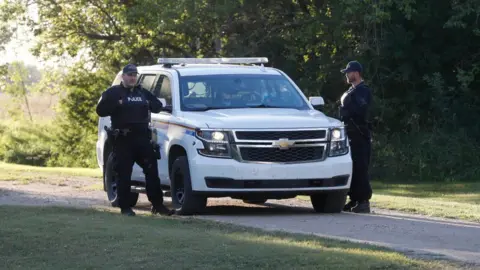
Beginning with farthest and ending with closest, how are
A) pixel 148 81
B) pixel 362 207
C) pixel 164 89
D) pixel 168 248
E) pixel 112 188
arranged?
pixel 148 81
pixel 112 188
pixel 164 89
pixel 362 207
pixel 168 248

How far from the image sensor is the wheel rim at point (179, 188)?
14016 millimetres

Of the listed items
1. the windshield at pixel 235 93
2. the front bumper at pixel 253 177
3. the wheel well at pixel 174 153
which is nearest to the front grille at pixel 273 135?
the front bumper at pixel 253 177

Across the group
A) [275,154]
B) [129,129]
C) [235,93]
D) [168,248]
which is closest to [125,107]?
[129,129]

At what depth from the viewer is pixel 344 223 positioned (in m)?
12.8

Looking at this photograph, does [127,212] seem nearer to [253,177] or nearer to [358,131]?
[253,177]

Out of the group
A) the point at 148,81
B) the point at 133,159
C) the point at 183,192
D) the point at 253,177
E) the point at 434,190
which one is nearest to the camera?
the point at 253,177

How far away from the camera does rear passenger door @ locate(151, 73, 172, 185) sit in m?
14.5

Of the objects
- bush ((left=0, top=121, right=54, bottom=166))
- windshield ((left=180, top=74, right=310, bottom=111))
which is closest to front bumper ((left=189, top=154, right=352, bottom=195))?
windshield ((left=180, top=74, right=310, bottom=111))

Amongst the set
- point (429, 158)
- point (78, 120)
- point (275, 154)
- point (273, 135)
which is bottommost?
point (78, 120)

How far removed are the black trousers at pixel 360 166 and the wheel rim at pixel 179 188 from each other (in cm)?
220

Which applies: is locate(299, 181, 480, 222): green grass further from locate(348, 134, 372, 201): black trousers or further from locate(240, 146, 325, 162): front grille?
locate(240, 146, 325, 162): front grille

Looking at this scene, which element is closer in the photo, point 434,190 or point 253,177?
point 253,177

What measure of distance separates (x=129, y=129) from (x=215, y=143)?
3.37 feet

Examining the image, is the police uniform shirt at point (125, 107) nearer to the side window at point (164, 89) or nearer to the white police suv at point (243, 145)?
the white police suv at point (243, 145)
